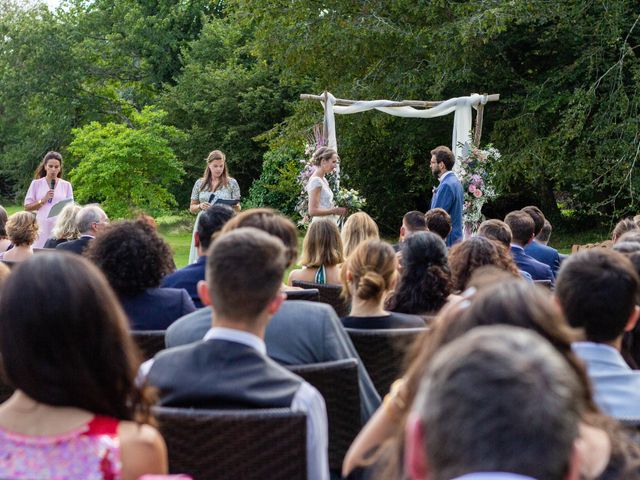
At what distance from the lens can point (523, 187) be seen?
2362 centimetres

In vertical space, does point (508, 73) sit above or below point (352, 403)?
above

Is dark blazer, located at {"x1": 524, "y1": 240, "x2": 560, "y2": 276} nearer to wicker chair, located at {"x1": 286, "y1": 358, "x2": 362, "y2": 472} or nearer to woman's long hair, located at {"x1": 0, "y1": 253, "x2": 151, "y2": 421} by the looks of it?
wicker chair, located at {"x1": 286, "y1": 358, "x2": 362, "y2": 472}

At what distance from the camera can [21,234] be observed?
696cm

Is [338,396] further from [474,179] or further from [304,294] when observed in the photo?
[474,179]

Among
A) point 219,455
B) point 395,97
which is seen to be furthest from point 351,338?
point 395,97

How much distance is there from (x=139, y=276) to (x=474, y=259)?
1.79 m

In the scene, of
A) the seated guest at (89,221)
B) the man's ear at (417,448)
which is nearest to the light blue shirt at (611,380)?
the man's ear at (417,448)

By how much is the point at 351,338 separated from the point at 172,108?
87.9ft

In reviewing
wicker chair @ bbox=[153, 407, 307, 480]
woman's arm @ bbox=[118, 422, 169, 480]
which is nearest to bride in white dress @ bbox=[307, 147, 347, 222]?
wicker chair @ bbox=[153, 407, 307, 480]

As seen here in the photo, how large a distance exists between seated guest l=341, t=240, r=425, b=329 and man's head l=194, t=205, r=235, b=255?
1177 mm

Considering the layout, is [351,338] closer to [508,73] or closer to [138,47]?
[508,73]

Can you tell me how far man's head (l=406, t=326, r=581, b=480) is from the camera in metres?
1.03

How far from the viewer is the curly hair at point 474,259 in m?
4.71

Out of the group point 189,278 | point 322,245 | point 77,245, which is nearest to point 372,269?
point 189,278
